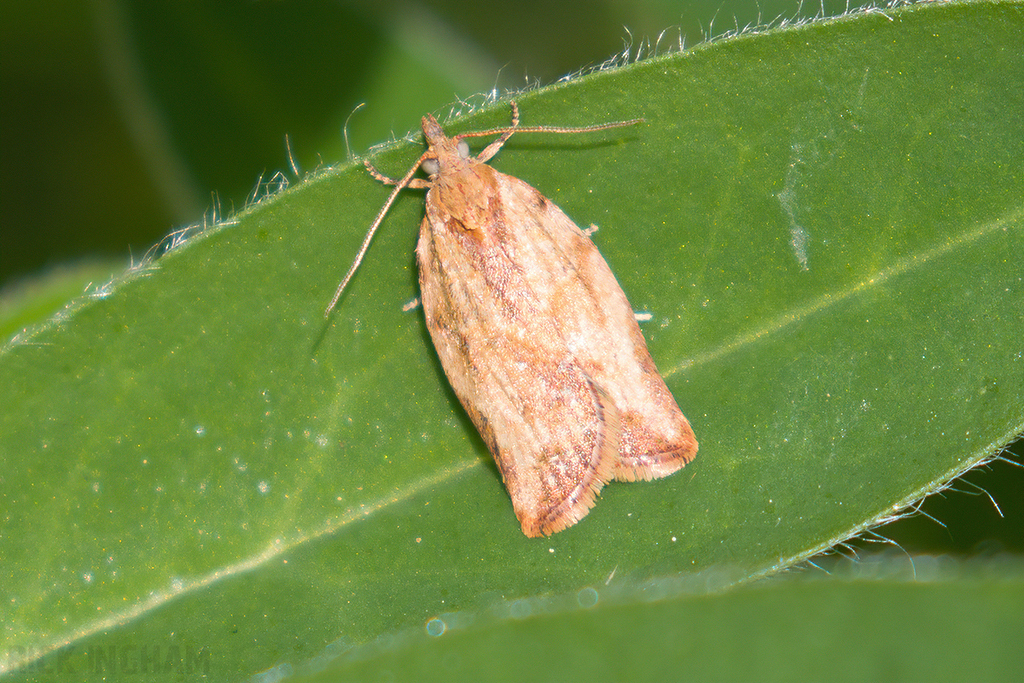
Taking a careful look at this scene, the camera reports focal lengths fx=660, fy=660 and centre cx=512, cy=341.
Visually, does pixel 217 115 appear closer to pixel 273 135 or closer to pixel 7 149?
pixel 273 135

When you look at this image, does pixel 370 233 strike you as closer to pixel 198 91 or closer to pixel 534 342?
pixel 534 342

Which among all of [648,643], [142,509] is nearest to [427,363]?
[142,509]

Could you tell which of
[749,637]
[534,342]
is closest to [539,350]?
[534,342]

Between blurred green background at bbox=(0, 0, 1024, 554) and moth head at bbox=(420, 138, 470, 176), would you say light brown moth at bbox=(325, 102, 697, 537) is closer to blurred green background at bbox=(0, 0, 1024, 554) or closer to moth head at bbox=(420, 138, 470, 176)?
moth head at bbox=(420, 138, 470, 176)

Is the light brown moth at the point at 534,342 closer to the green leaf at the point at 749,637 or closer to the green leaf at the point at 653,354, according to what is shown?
the green leaf at the point at 653,354

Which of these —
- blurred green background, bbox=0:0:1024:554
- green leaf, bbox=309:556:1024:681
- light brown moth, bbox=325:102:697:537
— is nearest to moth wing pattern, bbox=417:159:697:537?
light brown moth, bbox=325:102:697:537

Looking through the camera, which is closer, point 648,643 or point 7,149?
point 648,643
